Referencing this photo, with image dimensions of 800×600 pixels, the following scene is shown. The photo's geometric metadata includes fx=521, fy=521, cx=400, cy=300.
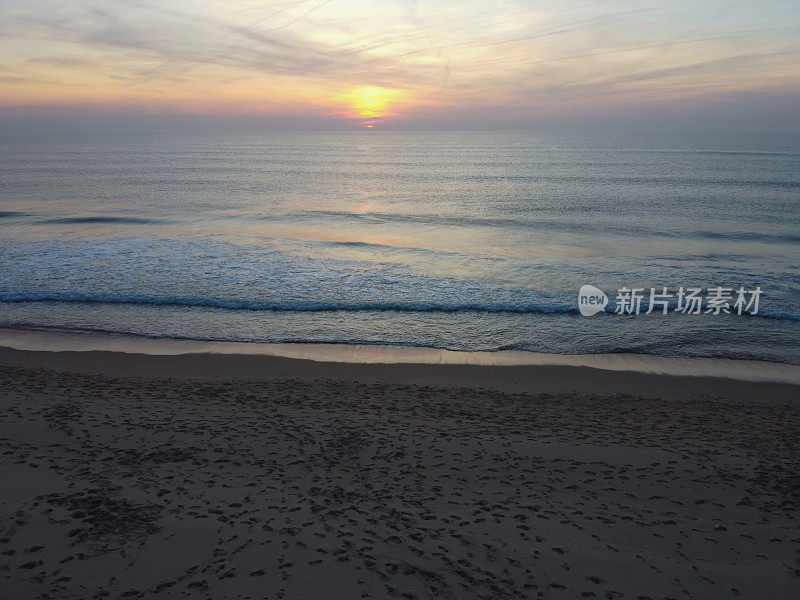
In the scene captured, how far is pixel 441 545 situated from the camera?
512 cm

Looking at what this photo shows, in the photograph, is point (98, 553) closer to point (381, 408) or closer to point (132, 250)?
point (381, 408)

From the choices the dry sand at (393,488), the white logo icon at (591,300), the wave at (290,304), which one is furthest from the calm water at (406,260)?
the dry sand at (393,488)

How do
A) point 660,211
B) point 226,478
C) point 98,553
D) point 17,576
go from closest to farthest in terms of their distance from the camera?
point 17,576, point 98,553, point 226,478, point 660,211

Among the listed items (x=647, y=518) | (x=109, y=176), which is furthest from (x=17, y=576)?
(x=109, y=176)

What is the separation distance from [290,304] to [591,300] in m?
8.68

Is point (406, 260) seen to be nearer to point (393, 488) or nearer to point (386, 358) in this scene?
point (386, 358)

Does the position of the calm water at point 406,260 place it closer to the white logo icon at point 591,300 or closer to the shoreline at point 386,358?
the white logo icon at point 591,300

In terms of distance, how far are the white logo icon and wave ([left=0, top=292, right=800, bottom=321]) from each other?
236 millimetres

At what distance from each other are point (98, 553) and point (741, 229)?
101ft

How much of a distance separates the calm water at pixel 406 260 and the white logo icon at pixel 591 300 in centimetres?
33

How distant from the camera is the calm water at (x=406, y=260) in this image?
1301 centimetres

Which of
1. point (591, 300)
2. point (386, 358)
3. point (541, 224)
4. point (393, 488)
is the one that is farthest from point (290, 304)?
point (541, 224)

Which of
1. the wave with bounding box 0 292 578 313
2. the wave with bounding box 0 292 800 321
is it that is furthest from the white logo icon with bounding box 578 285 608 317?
the wave with bounding box 0 292 578 313

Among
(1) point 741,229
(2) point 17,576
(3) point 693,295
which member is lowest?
(2) point 17,576
